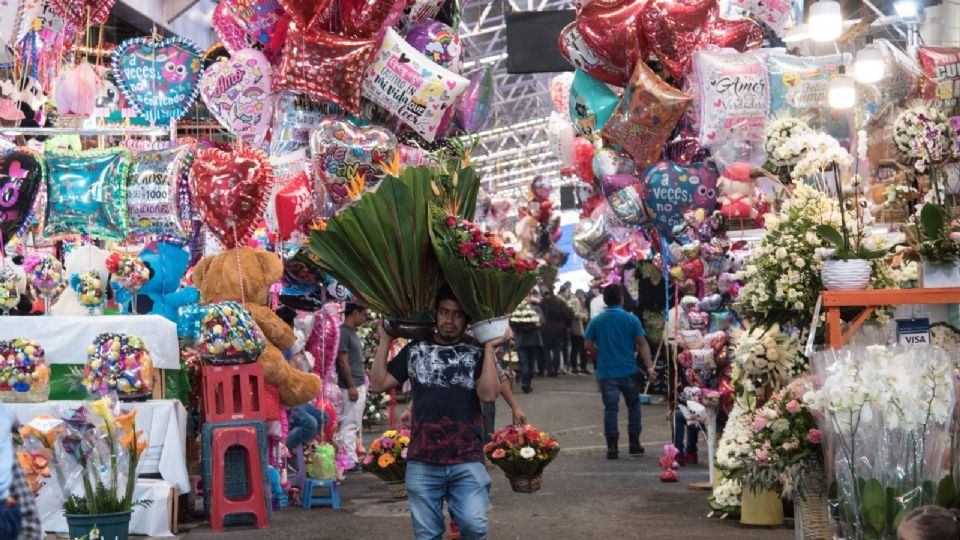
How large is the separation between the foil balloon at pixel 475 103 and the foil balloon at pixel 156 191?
2.27 metres

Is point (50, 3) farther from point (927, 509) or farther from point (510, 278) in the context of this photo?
point (927, 509)

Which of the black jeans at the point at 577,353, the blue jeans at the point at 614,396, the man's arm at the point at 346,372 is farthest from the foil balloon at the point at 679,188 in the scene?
the black jeans at the point at 577,353

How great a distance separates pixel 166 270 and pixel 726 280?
4298 millimetres

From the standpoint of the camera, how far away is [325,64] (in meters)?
9.34

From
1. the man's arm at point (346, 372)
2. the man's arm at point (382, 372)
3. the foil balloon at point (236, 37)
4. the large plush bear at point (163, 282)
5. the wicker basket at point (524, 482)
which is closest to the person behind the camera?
the man's arm at point (382, 372)

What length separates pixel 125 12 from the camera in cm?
1781

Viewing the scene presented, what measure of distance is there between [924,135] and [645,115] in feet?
14.3

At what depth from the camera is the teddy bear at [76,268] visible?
31.3 feet

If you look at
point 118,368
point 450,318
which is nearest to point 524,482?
point 450,318

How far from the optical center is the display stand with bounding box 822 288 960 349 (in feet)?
20.1

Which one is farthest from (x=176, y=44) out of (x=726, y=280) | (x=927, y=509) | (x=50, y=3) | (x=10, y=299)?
(x=927, y=509)

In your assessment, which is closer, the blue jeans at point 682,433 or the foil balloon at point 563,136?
the blue jeans at point 682,433

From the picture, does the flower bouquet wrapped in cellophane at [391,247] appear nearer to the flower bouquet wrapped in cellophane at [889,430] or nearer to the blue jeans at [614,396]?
the flower bouquet wrapped in cellophane at [889,430]

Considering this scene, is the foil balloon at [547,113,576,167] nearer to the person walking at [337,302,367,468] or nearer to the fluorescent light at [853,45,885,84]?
the person walking at [337,302,367,468]
